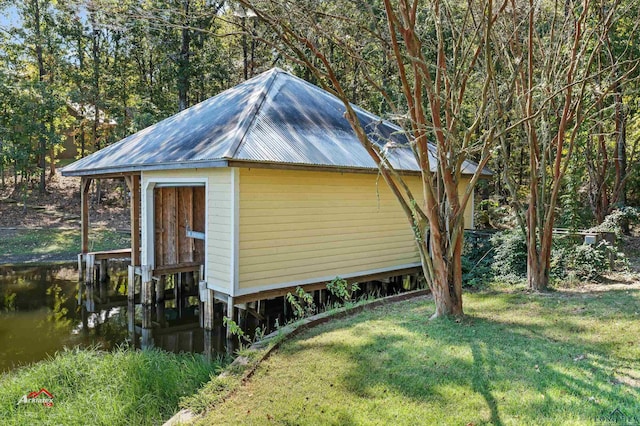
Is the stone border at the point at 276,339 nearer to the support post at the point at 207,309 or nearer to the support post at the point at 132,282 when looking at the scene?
the support post at the point at 207,309

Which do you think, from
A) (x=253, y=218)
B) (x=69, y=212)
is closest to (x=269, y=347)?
(x=253, y=218)

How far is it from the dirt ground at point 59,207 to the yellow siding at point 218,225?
41.1 ft

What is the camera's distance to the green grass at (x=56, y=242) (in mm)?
14145

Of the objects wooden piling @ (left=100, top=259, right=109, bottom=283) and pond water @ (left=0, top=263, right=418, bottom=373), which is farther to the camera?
wooden piling @ (left=100, top=259, right=109, bottom=283)

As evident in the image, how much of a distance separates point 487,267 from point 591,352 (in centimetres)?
462

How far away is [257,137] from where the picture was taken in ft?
23.9

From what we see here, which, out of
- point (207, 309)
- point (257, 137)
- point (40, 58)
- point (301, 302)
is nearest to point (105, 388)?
point (207, 309)

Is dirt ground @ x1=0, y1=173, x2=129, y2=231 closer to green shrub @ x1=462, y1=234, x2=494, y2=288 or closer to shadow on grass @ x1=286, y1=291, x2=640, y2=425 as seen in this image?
green shrub @ x1=462, y1=234, x2=494, y2=288

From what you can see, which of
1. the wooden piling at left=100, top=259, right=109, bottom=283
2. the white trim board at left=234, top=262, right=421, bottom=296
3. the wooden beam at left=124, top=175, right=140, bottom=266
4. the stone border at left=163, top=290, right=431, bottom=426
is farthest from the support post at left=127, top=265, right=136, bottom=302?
the stone border at left=163, top=290, right=431, bottom=426

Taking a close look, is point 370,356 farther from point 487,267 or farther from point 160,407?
point 487,267

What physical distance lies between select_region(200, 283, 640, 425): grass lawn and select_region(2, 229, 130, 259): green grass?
1213 centimetres

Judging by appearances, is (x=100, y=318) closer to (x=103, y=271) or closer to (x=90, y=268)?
(x=90, y=268)

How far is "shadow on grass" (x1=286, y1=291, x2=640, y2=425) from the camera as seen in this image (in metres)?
3.14
